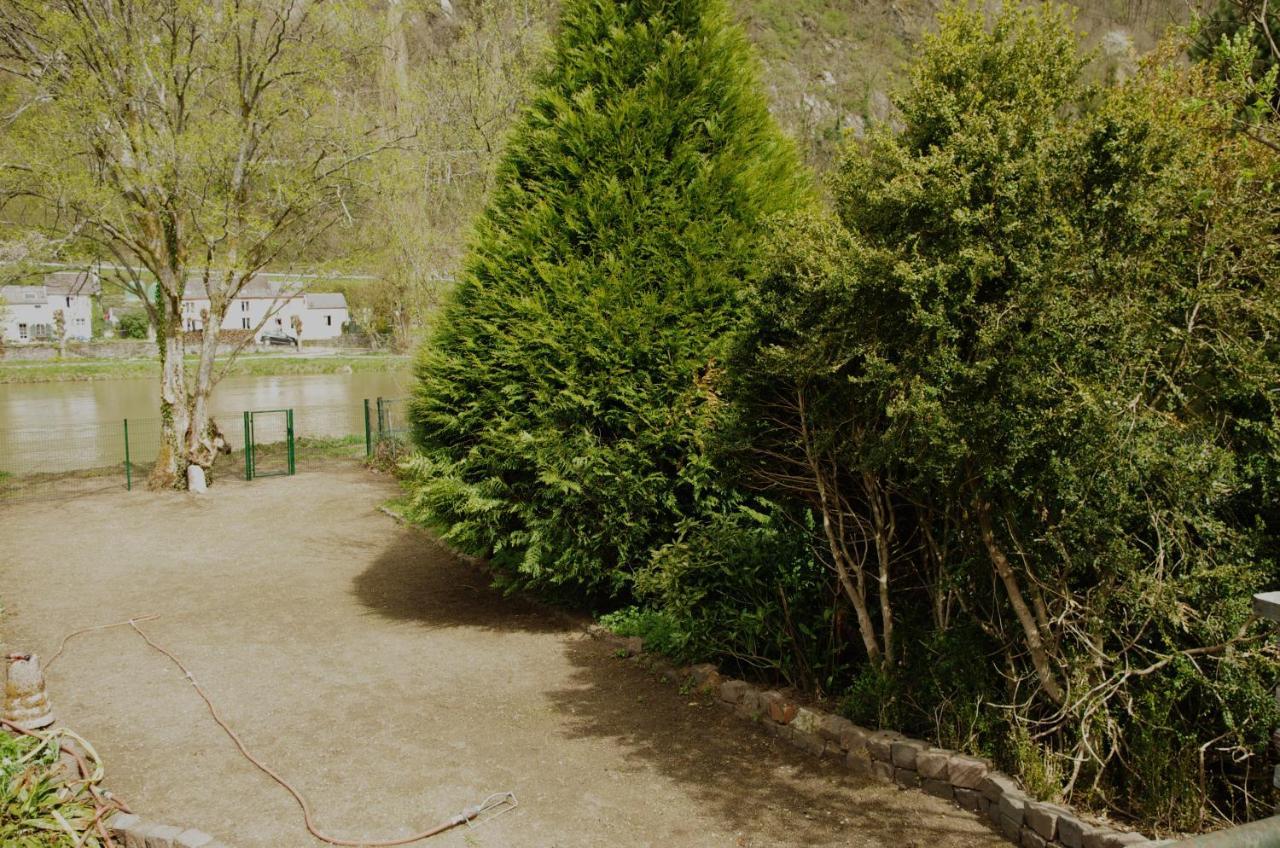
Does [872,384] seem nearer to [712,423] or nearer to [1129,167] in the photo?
[1129,167]

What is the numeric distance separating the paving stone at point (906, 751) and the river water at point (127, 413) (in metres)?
8.97

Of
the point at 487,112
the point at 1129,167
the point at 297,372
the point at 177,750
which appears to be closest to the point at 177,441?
the point at 487,112

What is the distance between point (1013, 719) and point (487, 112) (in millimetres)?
15976

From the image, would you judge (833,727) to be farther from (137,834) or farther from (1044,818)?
(137,834)

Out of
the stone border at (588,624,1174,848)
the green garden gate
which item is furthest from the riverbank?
the stone border at (588,624,1174,848)

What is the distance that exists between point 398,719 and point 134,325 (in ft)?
252

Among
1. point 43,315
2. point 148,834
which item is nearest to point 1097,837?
point 148,834

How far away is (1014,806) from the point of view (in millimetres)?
4570

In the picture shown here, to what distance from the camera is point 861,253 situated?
469 centimetres

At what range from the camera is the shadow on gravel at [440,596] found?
9000 millimetres

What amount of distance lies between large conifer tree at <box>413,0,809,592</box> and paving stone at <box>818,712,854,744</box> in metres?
2.19

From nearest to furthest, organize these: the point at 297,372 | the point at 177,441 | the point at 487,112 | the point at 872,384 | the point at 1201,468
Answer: the point at 1201,468 → the point at 872,384 → the point at 177,441 → the point at 487,112 → the point at 297,372

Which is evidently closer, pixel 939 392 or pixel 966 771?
pixel 939 392

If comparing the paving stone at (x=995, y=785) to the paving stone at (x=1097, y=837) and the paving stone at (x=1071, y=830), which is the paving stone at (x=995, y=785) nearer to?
the paving stone at (x=1071, y=830)
